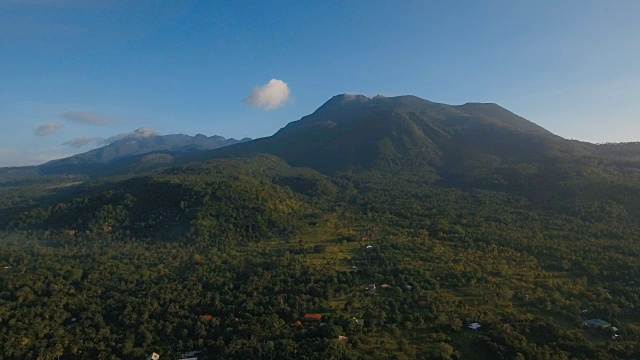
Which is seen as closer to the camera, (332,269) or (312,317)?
(312,317)

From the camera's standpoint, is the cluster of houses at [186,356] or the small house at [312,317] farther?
the small house at [312,317]

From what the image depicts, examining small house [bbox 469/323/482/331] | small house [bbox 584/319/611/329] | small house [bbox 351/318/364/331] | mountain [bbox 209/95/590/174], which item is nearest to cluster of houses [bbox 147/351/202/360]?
small house [bbox 351/318/364/331]

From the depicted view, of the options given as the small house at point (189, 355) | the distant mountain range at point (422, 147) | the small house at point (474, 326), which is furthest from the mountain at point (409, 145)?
the small house at point (189, 355)

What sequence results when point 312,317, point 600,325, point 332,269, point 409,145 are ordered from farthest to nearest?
point 409,145
point 332,269
point 312,317
point 600,325

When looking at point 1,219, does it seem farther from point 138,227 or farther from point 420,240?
point 420,240

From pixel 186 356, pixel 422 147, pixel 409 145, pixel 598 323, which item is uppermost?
pixel 409 145

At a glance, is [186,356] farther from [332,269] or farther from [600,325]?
[600,325]

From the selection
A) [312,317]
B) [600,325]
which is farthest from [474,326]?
[312,317]

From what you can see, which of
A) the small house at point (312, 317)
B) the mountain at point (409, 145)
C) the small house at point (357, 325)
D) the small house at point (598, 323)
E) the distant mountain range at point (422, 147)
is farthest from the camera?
the mountain at point (409, 145)

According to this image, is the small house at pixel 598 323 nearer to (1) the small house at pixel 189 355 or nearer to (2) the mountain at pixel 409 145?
(1) the small house at pixel 189 355

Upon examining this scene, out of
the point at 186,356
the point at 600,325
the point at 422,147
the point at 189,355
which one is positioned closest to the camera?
the point at 186,356

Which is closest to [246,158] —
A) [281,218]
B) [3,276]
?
[281,218]
